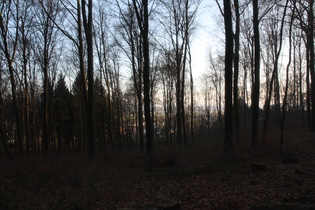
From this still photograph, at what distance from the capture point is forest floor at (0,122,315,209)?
17.0 ft

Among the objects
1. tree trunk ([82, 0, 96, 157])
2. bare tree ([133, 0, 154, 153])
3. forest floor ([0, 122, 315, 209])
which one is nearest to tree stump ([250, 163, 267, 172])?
forest floor ([0, 122, 315, 209])

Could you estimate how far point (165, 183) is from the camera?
7.11 meters

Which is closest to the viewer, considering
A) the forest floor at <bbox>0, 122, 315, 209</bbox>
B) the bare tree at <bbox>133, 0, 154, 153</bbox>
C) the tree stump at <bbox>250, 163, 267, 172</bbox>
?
the forest floor at <bbox>0, 122, 315, 209</bbox>

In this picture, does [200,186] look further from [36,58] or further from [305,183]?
[36,58]

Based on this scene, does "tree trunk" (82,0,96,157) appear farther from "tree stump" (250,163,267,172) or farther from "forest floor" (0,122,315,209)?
"tree stump" (250,163,267,172)

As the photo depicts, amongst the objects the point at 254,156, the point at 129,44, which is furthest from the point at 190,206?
the point at 129,44

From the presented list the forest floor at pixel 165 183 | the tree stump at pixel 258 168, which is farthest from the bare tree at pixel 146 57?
the tree stump at pixel 258 168

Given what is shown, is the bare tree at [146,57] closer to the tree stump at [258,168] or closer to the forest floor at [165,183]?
the forest floor at [165,183]

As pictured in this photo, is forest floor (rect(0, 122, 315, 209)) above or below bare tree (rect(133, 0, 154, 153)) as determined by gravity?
below

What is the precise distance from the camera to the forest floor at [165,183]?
17.0 ft

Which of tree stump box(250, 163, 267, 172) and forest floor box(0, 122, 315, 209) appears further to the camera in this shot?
tree stump box(250, 163, 267, 172)

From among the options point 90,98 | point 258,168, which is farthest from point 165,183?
point 90,98

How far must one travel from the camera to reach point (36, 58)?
18078mm

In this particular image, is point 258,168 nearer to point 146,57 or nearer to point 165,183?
point 165,183
